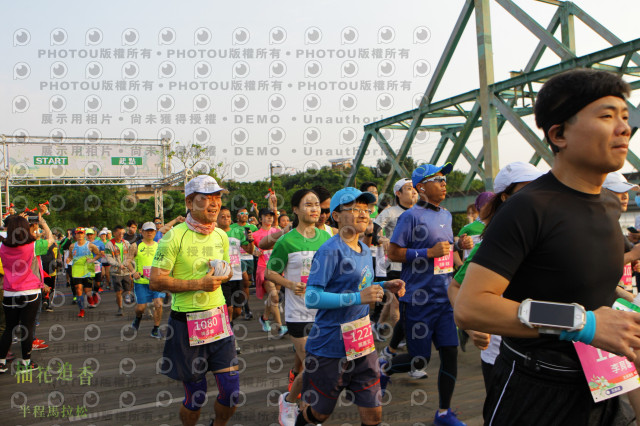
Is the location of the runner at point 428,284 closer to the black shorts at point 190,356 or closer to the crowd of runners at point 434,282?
the crowd of runners at point 434,282

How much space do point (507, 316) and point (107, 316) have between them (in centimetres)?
1092

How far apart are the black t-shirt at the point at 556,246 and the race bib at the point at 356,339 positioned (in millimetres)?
1676

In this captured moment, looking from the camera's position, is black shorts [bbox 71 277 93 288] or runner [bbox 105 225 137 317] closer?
runner [bbox 105 225 137 317]

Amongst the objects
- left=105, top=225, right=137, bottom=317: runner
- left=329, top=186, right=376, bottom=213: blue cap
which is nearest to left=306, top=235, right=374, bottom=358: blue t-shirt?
left=329, top=186, right=376, bottom=213: blue cap

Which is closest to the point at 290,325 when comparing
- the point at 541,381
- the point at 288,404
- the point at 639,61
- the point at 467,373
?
the point at 288,404

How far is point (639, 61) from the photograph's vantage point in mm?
14773

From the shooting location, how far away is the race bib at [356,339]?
314 centimetres

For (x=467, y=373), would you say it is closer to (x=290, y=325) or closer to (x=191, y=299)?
(x=290, y=325)

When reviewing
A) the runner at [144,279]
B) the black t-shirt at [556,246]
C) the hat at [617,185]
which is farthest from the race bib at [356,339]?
the runner at [144,279]

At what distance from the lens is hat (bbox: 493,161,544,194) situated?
2652 millimetres

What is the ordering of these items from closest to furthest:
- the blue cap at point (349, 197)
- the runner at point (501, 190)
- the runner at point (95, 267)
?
the runner at point (501, 190) → the blue cap at point (349, 197) → the runner at point (95, 267)

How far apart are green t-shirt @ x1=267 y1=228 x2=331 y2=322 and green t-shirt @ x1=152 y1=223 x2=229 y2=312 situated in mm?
688

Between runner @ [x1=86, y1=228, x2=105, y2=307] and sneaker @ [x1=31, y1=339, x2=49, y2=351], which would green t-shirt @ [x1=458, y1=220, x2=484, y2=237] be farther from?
runner @ [x1=86, y1=228, x2=105, y2=307]

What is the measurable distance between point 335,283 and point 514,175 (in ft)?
4.18
